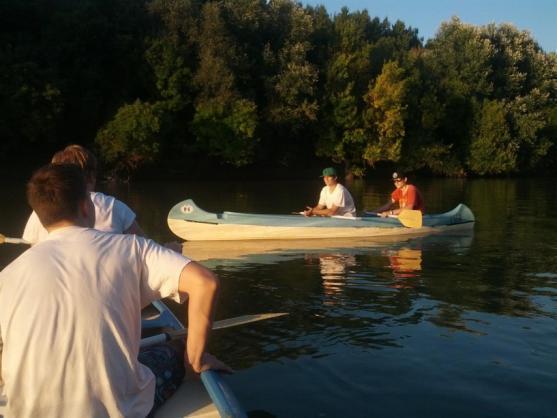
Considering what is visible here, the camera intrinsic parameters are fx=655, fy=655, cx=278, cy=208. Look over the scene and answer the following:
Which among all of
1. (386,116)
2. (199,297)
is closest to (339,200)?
(199,297)

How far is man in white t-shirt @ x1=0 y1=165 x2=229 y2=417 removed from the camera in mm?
2508

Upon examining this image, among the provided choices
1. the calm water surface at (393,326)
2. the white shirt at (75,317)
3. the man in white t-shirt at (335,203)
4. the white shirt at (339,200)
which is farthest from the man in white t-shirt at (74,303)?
the white shirt at (339,200)

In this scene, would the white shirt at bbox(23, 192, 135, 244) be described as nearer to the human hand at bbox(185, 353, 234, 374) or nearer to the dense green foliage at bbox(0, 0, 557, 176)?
the human hand at bbox(185, 353, 234, 374)

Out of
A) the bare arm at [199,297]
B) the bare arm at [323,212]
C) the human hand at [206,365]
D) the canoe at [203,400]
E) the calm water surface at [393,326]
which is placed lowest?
the calm water surface at [393,326]

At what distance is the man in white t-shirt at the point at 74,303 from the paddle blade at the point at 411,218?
457 inches

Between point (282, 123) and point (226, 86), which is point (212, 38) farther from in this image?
point (282, 123)

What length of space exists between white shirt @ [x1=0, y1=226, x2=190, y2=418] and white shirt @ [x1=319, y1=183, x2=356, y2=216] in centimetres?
1077

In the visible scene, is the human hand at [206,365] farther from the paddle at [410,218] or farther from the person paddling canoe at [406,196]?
the person paddling canoe at [406,196]

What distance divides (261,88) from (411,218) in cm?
2688

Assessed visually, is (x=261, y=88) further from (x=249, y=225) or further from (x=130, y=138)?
(x=249, y=225)

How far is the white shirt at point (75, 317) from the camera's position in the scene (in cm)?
251

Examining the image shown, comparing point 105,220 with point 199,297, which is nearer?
point 199,297

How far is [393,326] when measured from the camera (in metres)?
7.04

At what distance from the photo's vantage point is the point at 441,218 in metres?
14.7
